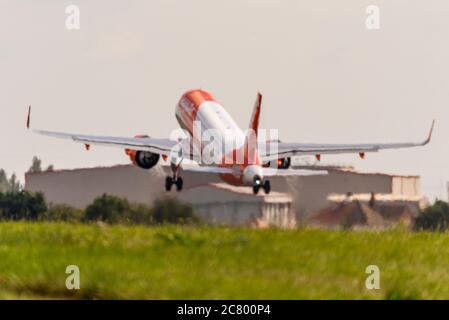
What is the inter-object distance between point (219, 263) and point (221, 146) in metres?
53.3

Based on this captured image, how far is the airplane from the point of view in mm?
77938

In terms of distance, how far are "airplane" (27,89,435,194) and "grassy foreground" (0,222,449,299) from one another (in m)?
36.6

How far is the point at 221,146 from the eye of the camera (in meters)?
84.9

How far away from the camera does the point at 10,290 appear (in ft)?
98.4

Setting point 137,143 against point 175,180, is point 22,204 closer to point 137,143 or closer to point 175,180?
point 137,143

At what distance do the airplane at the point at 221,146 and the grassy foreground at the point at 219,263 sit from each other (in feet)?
120

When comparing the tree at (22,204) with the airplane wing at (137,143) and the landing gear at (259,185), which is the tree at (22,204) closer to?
the airplane wing at (137,143)

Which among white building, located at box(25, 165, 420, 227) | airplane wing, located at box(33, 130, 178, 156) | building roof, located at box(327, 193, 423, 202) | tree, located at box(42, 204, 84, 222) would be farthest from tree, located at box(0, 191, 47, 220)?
building roof, located at box(327, 193, 423, 202)

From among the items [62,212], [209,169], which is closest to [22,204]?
[62,212]

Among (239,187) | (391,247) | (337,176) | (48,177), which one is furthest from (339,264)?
(48,177)

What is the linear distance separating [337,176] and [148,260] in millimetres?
42263

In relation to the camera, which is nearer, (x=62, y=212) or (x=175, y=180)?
(x=175, y=180)

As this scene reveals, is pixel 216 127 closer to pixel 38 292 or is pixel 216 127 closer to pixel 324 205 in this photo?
pixel 324 205

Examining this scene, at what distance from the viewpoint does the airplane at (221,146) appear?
7794 cm
